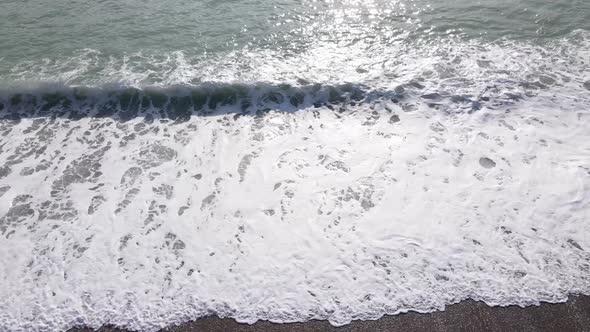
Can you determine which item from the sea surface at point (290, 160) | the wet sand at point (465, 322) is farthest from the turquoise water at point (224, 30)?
the wet sand at point (465, 322)

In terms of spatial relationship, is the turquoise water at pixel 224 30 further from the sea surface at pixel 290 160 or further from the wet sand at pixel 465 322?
the wet sand at pixel 465 322

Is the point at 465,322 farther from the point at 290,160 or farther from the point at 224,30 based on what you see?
the point at 224,30

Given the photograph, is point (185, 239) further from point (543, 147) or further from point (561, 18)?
point (561, 18)

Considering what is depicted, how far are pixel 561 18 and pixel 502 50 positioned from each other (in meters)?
1.75

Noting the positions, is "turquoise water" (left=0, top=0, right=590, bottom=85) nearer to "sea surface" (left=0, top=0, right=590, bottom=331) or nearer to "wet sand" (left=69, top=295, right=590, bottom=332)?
"sea surface" (left=0, top=0, right=590, bottom=331)

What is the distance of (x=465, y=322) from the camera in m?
3.49

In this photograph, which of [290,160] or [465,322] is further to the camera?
[290,160]

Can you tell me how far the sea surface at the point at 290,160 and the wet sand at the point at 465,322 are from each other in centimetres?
8

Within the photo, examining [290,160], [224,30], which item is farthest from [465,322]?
[224,30]

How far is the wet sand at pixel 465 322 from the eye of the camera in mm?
3443

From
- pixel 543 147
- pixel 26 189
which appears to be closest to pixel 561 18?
pixel 543 147

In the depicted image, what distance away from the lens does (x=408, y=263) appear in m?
3.98

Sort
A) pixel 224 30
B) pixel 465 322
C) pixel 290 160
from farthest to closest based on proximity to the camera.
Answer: pixel 224 30, pixel 290 160, pixel 465 322

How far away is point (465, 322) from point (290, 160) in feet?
8.64
